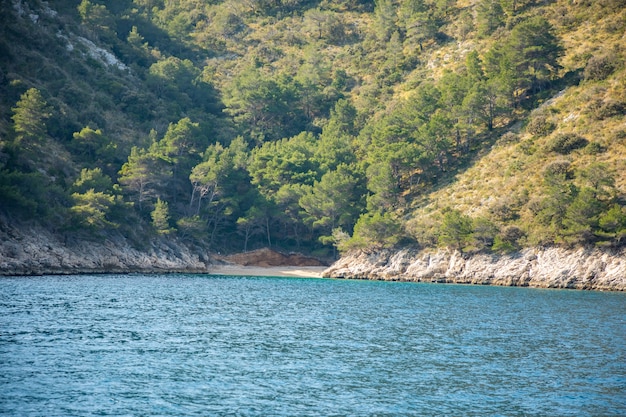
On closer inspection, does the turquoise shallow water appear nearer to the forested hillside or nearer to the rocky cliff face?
the rocky cliff face

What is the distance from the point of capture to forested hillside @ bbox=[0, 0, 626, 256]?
8519cm

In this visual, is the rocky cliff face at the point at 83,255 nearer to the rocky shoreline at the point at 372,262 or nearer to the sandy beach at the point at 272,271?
the rocky shoreline at the point at 372,262

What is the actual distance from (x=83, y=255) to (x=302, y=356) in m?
58.2

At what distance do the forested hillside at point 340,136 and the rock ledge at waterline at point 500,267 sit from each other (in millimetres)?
1834

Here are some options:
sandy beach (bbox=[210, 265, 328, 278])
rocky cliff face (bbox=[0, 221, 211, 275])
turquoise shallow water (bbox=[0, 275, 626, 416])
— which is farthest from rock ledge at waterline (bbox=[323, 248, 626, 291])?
rocky cliff face (bbox=[0, 221, 211, 275])

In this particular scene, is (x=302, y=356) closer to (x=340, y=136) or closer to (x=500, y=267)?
(x=500, y=267)

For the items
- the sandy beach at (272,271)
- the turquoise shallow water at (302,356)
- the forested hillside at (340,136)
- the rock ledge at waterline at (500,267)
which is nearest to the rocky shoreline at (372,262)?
the rock ledge at waterline at (500,267)

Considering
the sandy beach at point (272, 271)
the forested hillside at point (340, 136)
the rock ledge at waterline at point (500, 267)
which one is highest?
the forested hillside at point (340, 136)

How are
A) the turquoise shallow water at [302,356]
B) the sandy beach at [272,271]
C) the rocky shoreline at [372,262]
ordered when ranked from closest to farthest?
the turquoise shallow water at [302,356] < the rocky shoreline at [372,262] < the sandy beach at [272,271]

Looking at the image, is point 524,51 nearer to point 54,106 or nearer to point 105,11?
point 54,106

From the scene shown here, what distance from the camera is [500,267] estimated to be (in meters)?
84.2

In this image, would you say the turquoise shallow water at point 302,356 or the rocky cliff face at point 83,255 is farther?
the rocky cliff face at point 83,255

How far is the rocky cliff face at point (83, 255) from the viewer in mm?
73625

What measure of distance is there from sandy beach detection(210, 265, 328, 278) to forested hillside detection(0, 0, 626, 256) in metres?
6.07
